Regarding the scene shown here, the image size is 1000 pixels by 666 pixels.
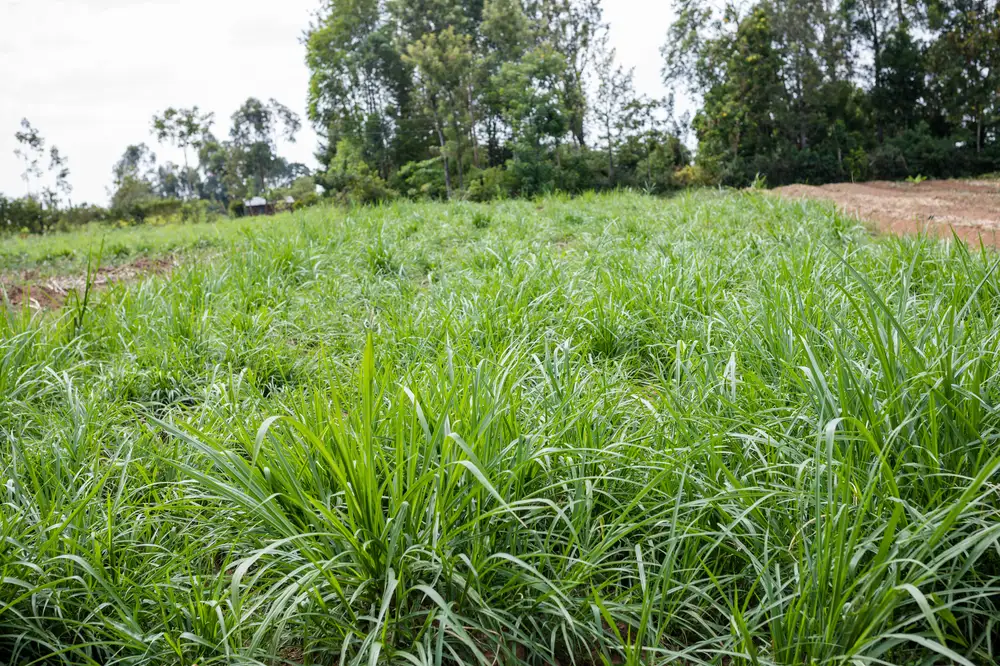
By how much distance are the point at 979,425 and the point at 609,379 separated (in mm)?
992

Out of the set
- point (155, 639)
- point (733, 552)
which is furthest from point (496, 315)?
point (155, 639)

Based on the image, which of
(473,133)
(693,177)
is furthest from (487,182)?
(693,177)

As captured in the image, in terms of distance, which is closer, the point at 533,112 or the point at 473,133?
the point at 533,112

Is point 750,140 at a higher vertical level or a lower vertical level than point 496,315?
higher

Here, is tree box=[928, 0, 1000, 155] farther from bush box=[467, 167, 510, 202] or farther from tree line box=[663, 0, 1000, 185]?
bush box=[467, 167, 510, 202]

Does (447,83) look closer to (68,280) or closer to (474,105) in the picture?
(474,105)

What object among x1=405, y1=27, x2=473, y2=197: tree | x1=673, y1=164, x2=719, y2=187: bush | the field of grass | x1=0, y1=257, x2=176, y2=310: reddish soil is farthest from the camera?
x1=673, y1=164, x2=719, y2=187: bush

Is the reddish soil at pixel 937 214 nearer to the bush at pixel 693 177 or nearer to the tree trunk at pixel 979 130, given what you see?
the bush at pixel 693 177

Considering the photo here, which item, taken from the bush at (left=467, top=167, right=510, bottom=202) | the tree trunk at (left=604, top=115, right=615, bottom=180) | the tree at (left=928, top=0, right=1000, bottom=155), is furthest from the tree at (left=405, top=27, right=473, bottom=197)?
the tree at (left=928, top=0, right=1000, bottom=155)

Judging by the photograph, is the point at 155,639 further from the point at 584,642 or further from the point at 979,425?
the point at 979,425

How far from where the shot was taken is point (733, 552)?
118 centimetres

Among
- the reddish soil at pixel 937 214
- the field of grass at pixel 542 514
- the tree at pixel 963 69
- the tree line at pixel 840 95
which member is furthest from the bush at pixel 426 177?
the field of grass at pixel 542 514

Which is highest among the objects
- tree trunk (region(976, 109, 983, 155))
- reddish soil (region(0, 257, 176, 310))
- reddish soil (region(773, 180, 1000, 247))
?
tree trunk (region(976, 109, 983, 155))

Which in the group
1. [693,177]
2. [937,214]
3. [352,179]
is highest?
[352,179]
